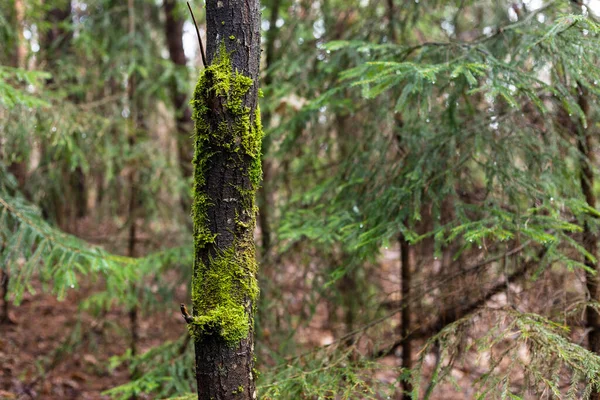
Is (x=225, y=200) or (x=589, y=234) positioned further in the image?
(x=589, y=234)

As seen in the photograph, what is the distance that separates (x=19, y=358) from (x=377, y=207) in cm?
664

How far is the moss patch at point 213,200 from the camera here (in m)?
2.34

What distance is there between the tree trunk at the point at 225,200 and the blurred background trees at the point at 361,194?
31.2 inches

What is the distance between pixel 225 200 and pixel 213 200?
0.06 metres

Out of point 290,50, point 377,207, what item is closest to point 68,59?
point 290,50

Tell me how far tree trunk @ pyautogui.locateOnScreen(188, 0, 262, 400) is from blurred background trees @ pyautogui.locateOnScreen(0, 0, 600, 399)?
0.79 m

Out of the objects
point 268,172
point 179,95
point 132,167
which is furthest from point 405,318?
point 179,95

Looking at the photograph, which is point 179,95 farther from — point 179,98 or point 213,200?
point 213,200

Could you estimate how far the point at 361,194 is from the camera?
4.02m

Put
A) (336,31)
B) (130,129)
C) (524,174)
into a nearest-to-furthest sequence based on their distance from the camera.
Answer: (524,174)
(336,31)
(130,129)

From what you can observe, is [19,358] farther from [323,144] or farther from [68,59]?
[323,144]

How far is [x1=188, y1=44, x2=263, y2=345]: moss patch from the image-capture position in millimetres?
2338

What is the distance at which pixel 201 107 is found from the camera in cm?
240

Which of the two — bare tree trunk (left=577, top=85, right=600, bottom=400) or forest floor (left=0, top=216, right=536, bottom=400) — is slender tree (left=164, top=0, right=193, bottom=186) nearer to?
forest floor (left=0, top=216, right=536, bottom=400)
